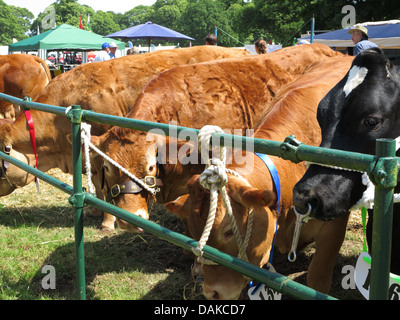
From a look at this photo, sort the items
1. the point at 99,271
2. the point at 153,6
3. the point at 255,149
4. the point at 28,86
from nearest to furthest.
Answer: the point at 255,149 < the point at 99,271 < the point at 28,86 < the point at 153,6

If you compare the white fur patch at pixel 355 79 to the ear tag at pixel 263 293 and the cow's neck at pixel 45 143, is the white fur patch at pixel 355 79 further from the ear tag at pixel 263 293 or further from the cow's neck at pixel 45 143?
the cow's neck at pixel 45 143

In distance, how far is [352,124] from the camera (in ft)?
7.02

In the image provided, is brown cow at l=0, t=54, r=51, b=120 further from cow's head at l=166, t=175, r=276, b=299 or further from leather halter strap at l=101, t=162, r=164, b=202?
cow's head at l=166, t=175, r=276, b=299

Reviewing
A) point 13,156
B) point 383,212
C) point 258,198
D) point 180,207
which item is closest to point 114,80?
point 13,156

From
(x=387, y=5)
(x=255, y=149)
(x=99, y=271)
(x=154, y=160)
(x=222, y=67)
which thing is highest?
(x=387, y=5)

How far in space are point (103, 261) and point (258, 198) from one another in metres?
2.58

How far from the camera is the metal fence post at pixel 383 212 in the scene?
1.21 meters

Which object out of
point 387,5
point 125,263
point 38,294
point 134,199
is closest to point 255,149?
point 134,199

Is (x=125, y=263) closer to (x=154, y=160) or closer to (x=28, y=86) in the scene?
(x=154, y=160)

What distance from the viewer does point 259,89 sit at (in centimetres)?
429

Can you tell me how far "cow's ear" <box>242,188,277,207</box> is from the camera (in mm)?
1977

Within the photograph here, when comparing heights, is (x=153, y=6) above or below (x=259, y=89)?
above

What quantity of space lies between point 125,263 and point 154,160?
1.07 meters

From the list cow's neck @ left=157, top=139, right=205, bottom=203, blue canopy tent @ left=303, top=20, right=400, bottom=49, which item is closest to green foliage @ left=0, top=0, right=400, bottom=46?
blue canopy tent @ left=303, top=20, right=400, bottom=49
